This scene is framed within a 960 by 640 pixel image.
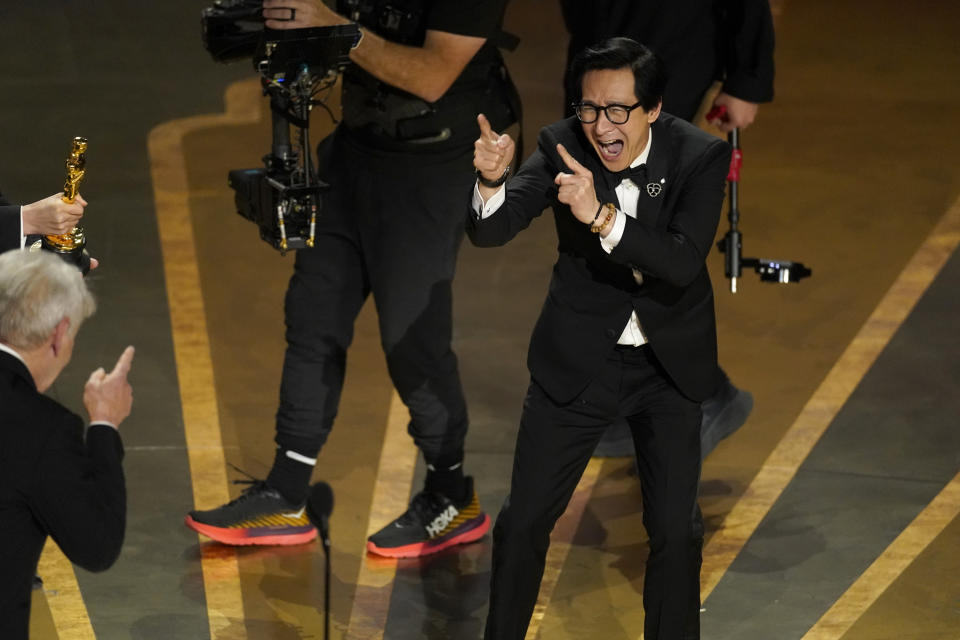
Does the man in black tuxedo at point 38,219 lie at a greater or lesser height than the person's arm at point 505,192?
lesser

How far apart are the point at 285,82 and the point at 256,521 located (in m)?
1.73

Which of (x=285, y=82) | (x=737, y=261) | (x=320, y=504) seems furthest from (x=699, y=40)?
(x=320, y=504)

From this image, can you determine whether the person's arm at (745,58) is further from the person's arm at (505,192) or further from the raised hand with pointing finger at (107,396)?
the raised hand with pointing finger at (107,396)

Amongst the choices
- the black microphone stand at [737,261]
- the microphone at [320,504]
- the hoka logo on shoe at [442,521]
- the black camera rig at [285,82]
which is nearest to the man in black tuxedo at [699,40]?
the black microphone stand at [737,261]

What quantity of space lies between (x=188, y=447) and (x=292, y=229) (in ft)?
5.31

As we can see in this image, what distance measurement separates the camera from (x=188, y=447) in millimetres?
7008

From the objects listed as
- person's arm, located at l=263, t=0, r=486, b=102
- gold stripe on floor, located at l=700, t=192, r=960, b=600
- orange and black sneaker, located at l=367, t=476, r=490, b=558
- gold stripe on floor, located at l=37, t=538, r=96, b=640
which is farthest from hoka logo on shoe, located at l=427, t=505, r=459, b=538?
person's arm, located at l=263, t=0, r=486, b=102

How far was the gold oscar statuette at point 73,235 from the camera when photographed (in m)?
4.85

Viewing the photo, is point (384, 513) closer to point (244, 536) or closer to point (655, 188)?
point (244, 536)

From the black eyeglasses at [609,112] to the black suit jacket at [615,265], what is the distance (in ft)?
0.66

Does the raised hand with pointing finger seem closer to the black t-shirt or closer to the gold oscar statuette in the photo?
the gold oscar statuette

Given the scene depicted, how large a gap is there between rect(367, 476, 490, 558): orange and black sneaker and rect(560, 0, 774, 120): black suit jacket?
5.96ft

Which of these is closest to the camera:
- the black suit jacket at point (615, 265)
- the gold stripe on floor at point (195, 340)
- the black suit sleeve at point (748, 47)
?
the black suit jacket at point (615, 265)

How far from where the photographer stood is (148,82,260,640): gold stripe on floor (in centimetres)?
593
